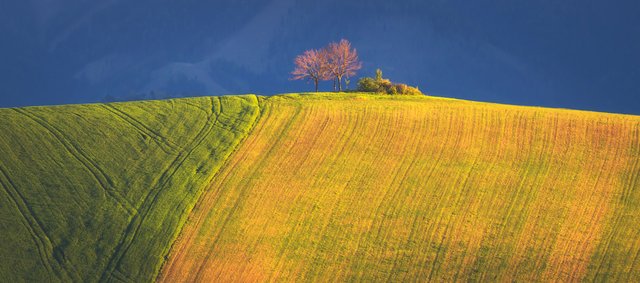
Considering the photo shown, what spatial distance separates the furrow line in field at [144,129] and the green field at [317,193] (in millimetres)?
207

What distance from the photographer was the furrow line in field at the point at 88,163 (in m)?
61.7

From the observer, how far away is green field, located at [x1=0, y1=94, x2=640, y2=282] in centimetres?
5588

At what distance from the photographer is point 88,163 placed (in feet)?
218

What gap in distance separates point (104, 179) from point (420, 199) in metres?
22.2

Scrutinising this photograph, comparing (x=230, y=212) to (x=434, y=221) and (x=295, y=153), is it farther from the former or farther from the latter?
(x=434, y=221)

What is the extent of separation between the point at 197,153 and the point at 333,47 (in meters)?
27.7

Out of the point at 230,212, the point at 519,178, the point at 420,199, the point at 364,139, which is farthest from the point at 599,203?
the point at 230,212

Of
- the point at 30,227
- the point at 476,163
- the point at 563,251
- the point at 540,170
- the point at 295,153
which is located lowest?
the point at 30,227

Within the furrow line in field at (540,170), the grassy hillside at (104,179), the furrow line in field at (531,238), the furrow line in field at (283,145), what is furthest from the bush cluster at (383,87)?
the furrow line in field at (531,238)

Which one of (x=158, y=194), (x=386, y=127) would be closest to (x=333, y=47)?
(x=386, y=127)

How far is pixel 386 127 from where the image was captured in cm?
7369

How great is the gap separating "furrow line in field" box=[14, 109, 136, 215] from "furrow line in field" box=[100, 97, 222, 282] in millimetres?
1033

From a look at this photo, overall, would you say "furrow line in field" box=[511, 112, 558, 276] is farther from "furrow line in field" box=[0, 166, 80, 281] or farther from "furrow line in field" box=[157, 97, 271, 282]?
"furrow line in field" box=[0, 166, 80, 281]

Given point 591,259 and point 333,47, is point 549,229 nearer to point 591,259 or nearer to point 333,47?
point 591,259
